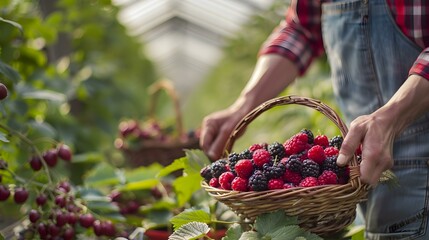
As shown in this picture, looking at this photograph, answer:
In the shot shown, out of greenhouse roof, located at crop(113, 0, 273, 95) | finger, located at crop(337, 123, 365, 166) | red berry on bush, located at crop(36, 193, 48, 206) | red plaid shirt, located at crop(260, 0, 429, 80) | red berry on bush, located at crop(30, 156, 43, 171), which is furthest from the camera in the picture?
greenhouse roof, located at crop(113, 0, 273, 95)

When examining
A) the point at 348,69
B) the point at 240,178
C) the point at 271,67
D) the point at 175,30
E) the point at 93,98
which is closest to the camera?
the point at 240,178

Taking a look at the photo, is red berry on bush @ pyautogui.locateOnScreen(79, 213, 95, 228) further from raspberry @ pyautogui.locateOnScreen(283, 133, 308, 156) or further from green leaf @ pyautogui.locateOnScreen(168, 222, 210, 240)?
raspberry @ pyautogui.locateOnScreen(283, 133, 308, 156)

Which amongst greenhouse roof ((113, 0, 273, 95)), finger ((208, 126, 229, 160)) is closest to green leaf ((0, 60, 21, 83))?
finger ((208, 126, 229, 160))

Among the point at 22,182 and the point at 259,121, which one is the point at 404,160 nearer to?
the point at 22,182

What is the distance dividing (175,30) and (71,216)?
14002mm

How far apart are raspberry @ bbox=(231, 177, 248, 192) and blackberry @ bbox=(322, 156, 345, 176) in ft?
0.57

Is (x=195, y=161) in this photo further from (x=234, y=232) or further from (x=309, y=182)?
(x=309, y=182)

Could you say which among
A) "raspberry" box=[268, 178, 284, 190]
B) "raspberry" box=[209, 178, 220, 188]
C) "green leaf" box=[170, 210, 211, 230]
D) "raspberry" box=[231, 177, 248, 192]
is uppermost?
"raspberry" box=[209, 178, 220, 188]

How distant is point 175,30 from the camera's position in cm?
1566

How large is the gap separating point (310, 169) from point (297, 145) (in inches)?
4.6

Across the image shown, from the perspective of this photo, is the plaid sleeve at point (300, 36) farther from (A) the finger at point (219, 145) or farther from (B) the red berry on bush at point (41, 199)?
(B) the red berry on bush at point (41, 199)

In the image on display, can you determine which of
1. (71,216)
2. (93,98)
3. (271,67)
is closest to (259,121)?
Answer: (93,98)

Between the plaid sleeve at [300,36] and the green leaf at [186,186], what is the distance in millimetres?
470

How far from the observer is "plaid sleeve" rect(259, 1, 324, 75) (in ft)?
6.94
